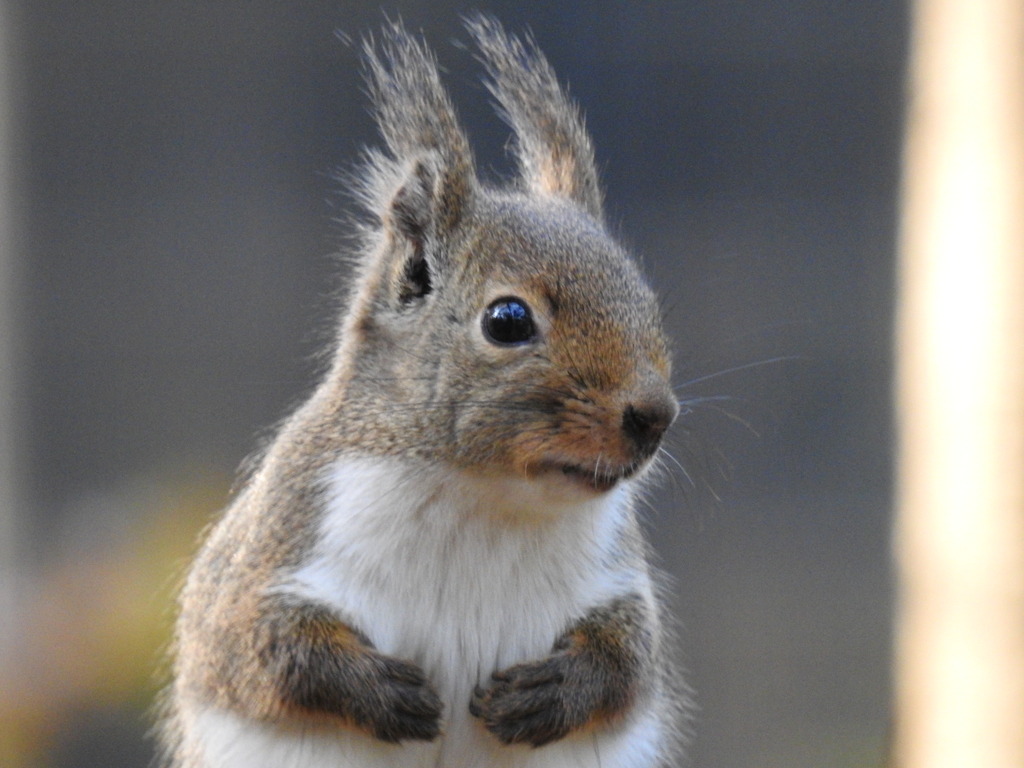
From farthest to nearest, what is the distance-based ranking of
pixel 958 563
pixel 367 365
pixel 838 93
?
pixel 838 93, pixel 958 563, pixel 367 365

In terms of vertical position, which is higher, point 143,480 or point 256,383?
point 256,383

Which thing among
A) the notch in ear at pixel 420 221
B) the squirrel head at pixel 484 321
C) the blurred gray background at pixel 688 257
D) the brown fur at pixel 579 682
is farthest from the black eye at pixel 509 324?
the blurred gray background at pixel 688 257

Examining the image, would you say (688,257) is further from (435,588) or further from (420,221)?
(435,588)

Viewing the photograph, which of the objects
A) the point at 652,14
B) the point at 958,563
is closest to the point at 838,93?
the point at 652,14

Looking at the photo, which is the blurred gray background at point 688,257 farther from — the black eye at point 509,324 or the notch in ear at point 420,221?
the black eye at point 509,324

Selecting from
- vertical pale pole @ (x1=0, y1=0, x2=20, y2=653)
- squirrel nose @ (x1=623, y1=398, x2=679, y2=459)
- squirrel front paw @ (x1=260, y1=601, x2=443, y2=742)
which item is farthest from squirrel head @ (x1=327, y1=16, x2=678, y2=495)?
vertical pale pole @ (x1=0, y1=0, x2=20, y2=653)

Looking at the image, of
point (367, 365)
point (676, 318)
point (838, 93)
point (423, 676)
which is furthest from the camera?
point (838, 93)

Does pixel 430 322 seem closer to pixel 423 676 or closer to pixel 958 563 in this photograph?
pixel 423 676

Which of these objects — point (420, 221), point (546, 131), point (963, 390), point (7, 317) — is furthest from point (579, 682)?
point (7, 317)

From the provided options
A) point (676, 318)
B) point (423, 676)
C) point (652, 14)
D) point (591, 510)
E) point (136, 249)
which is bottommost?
point (423, 676)
